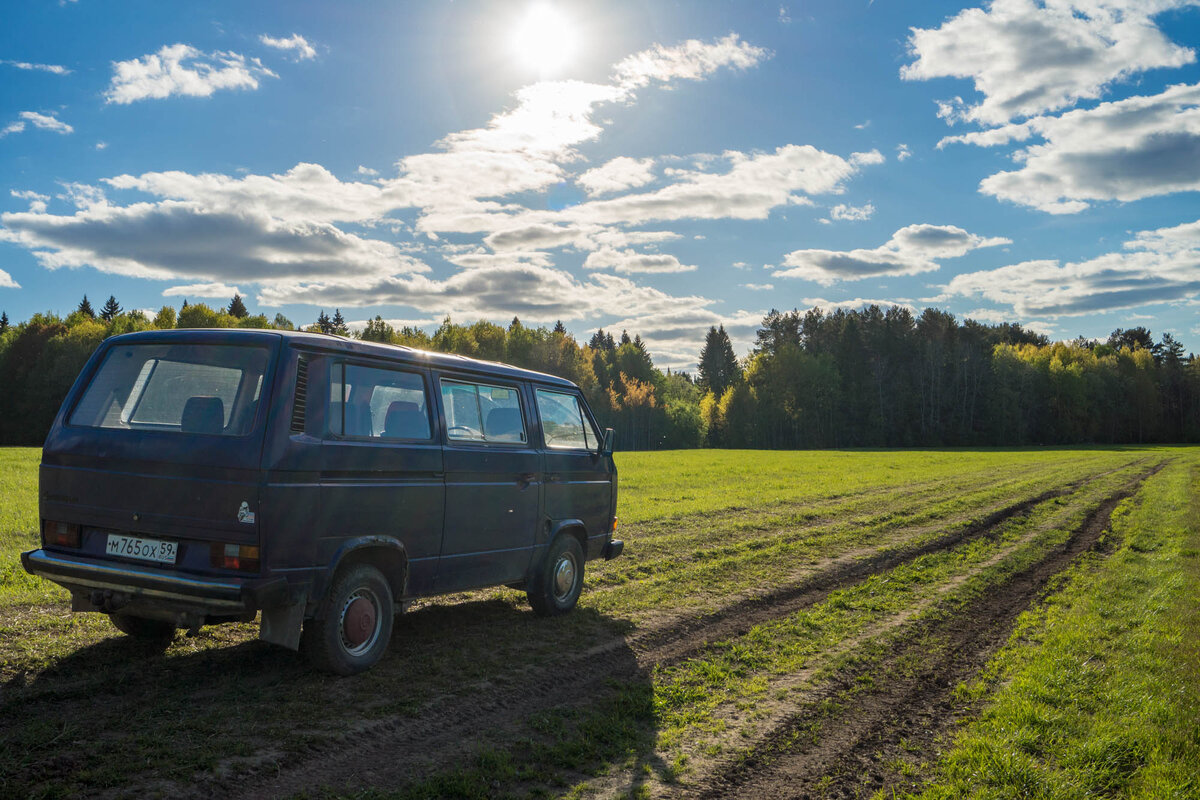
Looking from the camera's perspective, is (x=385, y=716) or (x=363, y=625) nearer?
(x=385, y=716)

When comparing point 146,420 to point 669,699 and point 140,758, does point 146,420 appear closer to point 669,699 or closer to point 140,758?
point 140,758

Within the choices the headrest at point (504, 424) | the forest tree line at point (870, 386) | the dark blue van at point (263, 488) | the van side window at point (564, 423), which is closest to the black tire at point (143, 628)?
the dark blue van at point (263, 488)

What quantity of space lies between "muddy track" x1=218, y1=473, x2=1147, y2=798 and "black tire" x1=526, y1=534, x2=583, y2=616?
3.28 feet

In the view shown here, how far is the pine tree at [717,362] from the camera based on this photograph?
13700cm

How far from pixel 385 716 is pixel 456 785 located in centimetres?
115

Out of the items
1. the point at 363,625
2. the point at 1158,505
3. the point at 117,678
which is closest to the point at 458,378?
the point at 363,625

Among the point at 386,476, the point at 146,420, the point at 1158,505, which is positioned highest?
the point at 146,420

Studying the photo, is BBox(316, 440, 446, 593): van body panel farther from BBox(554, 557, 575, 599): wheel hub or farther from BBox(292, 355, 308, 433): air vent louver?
BBox(554, 557, 575, 599): wheel hub

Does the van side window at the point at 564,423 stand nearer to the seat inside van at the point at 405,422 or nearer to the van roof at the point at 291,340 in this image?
the van roof at the point at 291,340

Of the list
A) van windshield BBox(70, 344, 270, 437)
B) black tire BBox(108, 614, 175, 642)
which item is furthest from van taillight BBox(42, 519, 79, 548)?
black tire BBox(108, 614, 175, 642)

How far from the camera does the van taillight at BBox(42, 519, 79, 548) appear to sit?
18.0ft

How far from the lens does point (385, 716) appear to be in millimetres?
5004

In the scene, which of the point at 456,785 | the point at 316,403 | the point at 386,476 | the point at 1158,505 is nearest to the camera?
the point at 456,785

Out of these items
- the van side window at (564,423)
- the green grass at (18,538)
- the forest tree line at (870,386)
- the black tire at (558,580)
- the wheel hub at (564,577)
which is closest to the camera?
the green grass at (18,538)
